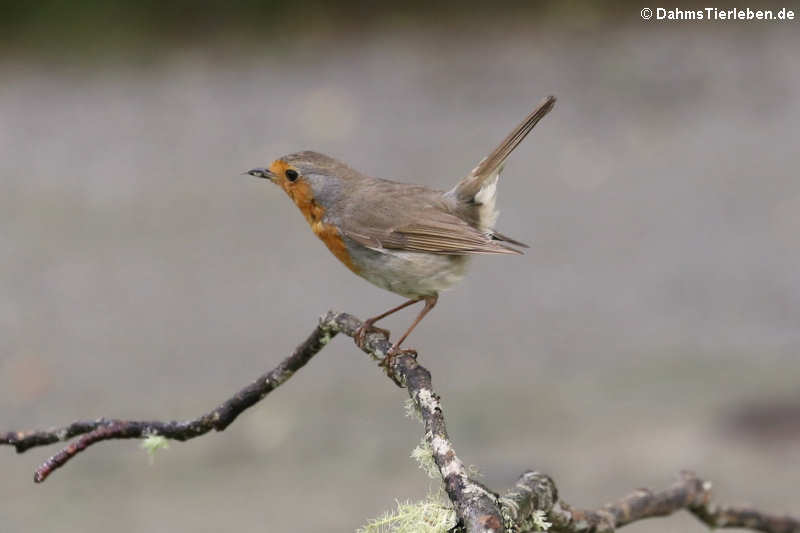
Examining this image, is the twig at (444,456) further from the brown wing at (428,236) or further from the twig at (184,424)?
the brown wing at (428,236)

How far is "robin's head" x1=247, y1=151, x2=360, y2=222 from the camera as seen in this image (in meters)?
3.16

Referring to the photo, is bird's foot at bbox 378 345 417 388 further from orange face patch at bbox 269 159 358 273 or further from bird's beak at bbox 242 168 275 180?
bird's beak at bbox 242 168 275 180

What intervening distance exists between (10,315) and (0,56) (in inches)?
127

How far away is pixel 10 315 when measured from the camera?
7574mm

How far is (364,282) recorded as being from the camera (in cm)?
747

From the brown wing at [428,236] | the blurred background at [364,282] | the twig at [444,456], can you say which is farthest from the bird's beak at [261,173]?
the blurred background at [364,282]

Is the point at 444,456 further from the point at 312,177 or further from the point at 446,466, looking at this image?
the point at 312,177

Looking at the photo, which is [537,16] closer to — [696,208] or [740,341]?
[696,208]

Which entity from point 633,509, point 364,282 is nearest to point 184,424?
point 633,509

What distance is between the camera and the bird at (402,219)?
3047 millimetres

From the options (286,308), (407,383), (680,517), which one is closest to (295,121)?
(286,308)

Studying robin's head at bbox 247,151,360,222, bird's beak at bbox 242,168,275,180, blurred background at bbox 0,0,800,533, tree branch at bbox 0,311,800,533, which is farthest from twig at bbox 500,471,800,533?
blurred background at bbox 0,0,800,533

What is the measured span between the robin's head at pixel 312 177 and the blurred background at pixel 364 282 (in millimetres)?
2605

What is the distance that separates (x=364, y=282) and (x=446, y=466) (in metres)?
5.79
